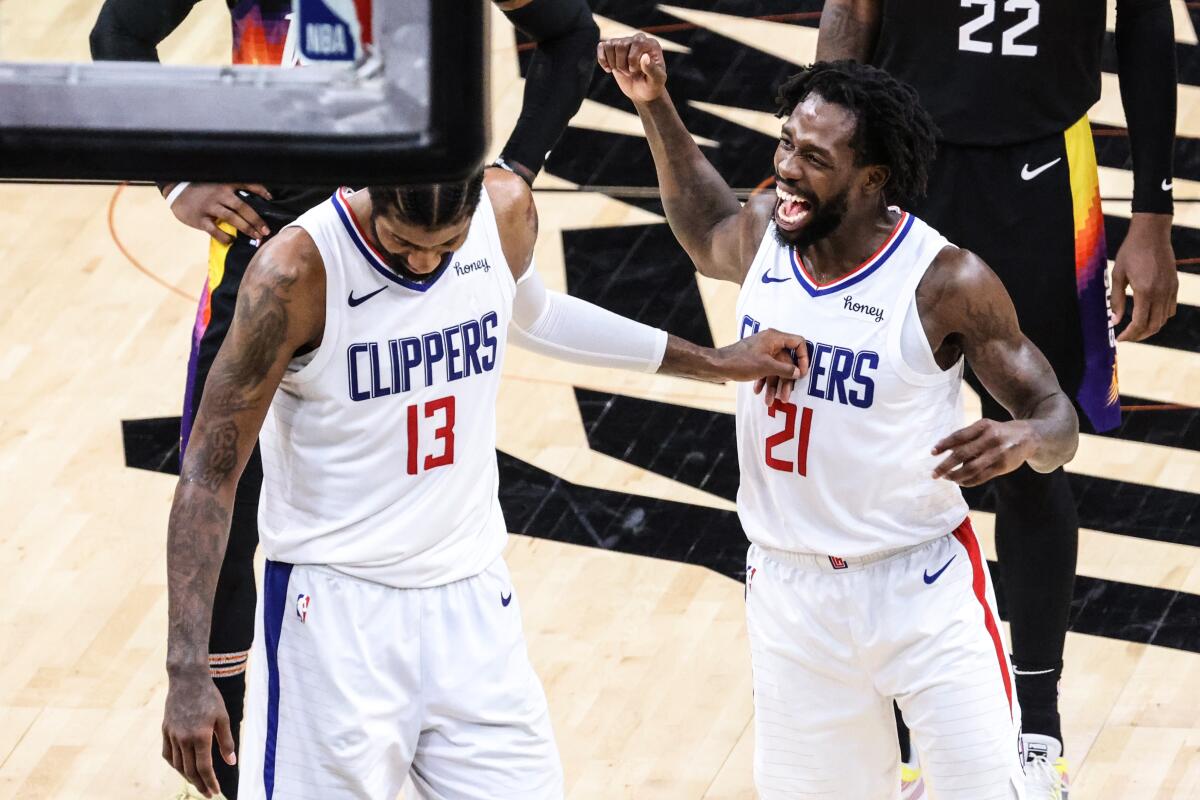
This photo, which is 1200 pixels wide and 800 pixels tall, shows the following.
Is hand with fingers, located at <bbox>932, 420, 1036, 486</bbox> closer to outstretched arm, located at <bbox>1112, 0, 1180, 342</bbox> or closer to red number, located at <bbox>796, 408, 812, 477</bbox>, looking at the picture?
red number, located at <bbox>796, 408, 812, 477</bbox>

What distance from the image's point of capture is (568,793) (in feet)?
14.4

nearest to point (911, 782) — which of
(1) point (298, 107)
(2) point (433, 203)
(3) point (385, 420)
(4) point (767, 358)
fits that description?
(4) point (767, 358)

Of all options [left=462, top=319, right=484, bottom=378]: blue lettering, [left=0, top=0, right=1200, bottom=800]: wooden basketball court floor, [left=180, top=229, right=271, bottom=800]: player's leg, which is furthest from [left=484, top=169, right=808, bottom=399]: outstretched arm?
[left=0, top=0, right=1200, bottom=800]: wooden basketball court floor

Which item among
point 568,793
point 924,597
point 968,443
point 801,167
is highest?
point 801,167

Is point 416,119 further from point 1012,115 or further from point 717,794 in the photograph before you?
point 717,794

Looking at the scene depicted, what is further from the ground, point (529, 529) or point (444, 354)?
point (444, 354)

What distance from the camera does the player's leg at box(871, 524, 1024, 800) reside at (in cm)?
349

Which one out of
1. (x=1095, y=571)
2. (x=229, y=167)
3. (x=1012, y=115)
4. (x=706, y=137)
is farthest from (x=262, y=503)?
(x=706, y=137)

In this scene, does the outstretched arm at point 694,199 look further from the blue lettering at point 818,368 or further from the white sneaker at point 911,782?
the white sneaker at point 911,782

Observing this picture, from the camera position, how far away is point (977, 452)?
3.22 metres

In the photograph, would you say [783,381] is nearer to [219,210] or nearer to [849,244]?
[849,244]

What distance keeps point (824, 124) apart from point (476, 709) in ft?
4.02

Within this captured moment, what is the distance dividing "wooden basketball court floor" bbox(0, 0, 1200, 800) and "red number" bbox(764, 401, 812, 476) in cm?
108

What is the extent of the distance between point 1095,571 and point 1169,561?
7.8 inches
